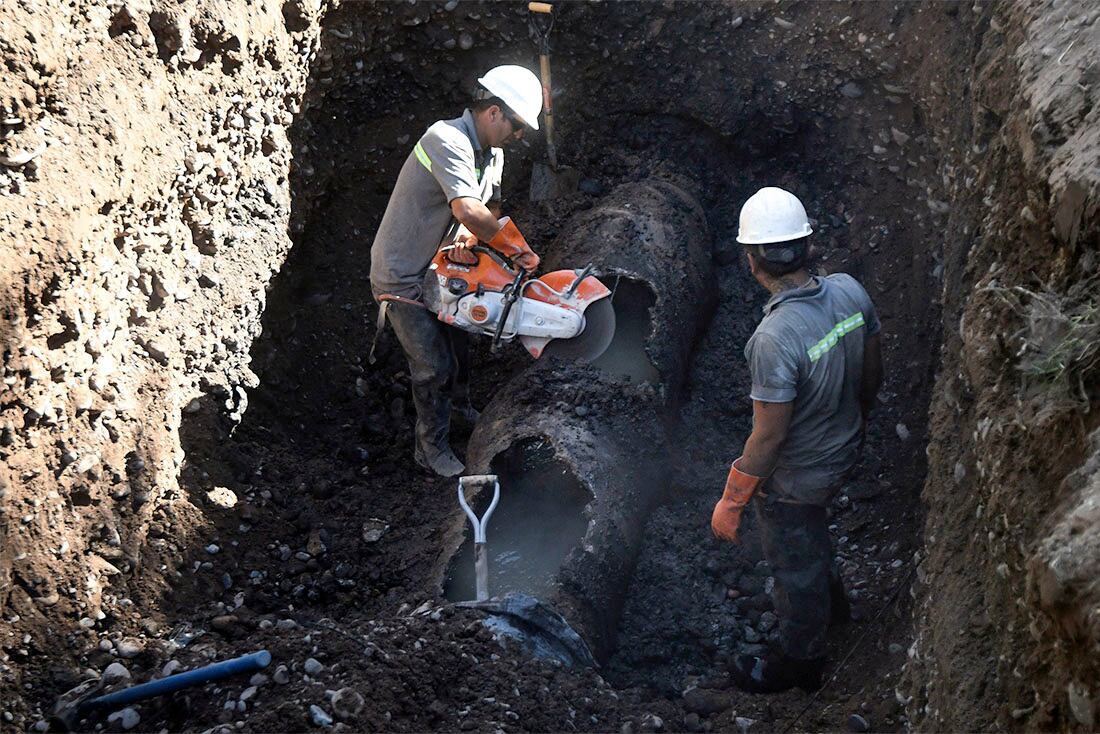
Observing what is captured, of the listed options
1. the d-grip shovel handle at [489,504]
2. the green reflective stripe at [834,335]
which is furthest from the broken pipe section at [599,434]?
the green reflective stripe at [834,335]

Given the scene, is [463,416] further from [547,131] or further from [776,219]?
[776,219]

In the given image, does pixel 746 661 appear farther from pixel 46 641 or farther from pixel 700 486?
pixel 46 641

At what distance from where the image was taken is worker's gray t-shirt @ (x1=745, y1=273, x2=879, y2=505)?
361 cm

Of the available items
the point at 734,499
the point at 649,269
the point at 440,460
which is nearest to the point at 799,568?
the point at 734,499

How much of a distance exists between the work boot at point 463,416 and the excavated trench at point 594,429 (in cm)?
5

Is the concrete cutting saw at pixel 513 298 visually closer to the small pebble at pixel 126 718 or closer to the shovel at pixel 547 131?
the shovel at pixel 547 131

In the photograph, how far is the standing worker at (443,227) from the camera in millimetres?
4609

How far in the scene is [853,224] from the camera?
5.63 m

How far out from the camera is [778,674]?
404cm

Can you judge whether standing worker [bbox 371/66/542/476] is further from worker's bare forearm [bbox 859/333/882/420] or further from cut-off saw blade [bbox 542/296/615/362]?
worker's bare forearm [bbox 859/333/882/420]

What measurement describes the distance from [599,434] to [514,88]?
1.58 metres

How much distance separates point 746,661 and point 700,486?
1.01m

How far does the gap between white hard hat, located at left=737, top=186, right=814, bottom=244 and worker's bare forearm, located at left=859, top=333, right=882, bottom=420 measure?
0.49 metres

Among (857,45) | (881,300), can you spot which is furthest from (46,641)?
(857,45)
